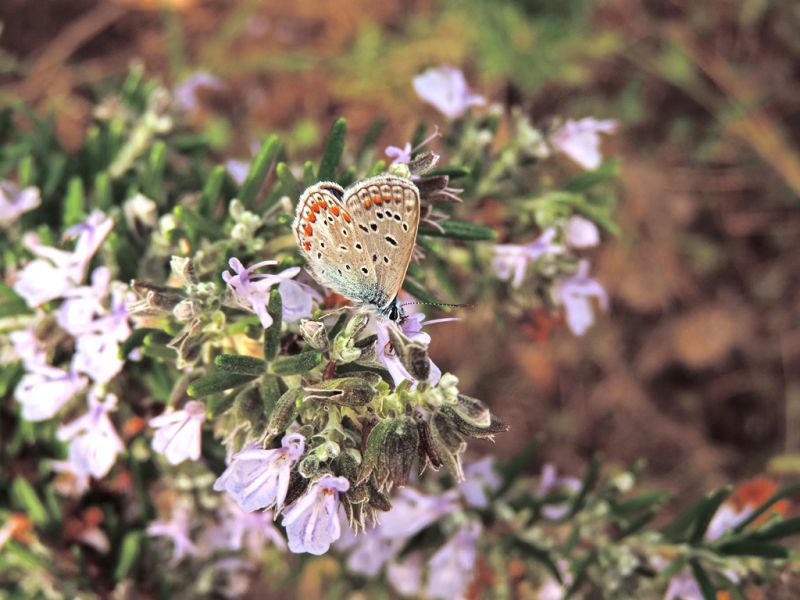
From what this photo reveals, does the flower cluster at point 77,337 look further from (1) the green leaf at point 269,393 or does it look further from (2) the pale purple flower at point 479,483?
(2) the pale purple flower at point 479,483

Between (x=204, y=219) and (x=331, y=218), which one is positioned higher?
(x=331, y=218)

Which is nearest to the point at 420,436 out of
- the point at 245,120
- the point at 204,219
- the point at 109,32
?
the point at 204,219

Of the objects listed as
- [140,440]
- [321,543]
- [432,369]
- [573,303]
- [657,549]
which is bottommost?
[657,549]

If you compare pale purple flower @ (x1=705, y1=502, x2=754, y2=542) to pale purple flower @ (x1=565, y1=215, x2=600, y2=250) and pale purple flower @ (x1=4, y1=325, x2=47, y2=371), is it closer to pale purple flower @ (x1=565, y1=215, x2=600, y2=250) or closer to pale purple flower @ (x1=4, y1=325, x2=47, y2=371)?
pale purple flower @ (x1=565, y1=215, x2=600, y2=250)

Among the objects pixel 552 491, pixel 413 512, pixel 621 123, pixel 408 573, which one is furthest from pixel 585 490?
pixel 621 123

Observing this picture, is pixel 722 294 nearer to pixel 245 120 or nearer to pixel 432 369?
pixel 245 120

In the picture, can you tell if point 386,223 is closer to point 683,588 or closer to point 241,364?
point 241,364

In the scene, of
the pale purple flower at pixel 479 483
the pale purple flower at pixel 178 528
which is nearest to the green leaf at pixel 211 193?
the pale purple flower at pixel 178 528
